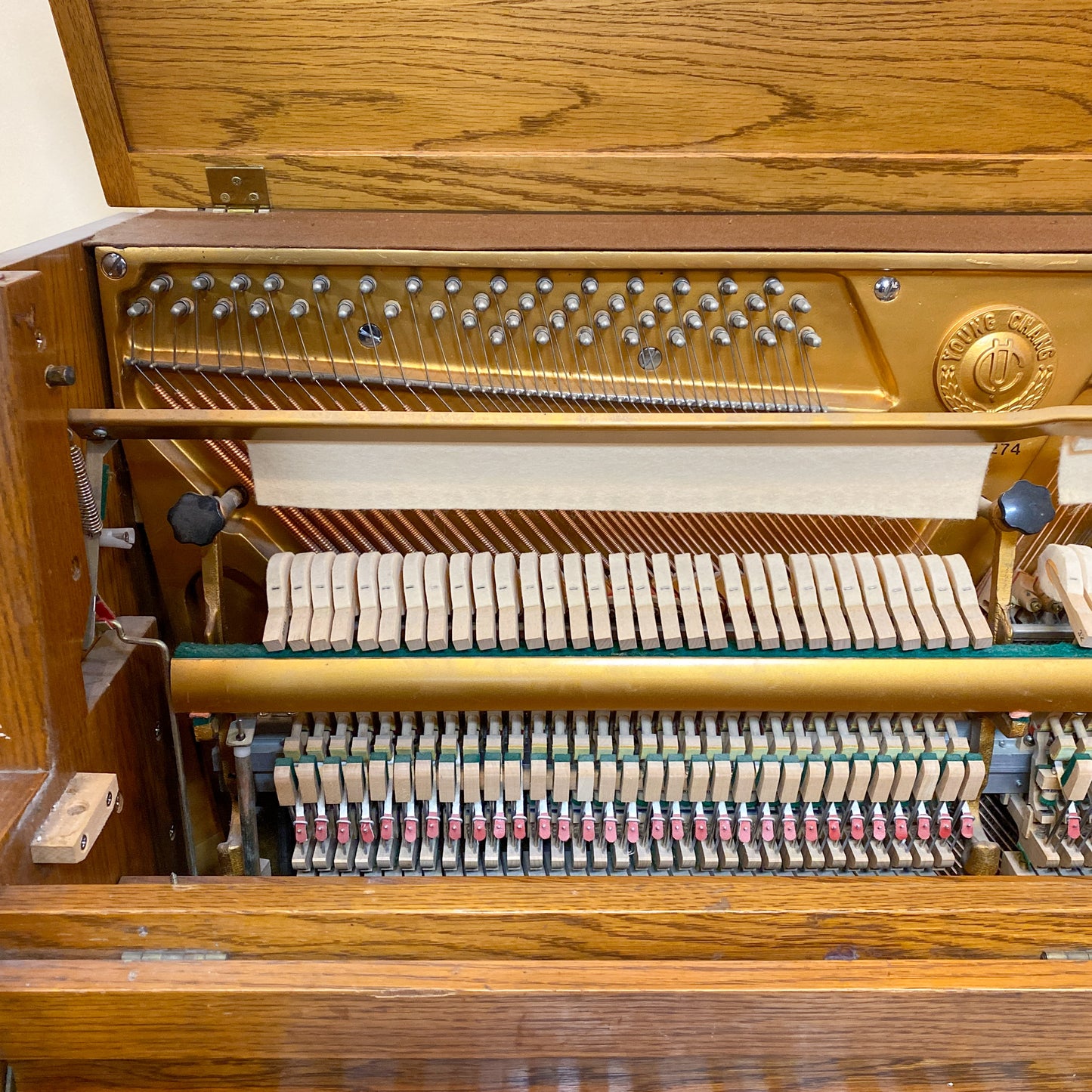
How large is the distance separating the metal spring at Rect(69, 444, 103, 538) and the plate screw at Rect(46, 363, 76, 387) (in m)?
0.09

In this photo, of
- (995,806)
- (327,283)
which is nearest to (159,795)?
(327,283)

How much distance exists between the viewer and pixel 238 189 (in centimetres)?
155

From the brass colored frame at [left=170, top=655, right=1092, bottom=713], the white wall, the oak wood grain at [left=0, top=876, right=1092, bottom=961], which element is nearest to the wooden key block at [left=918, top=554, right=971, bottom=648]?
the brass colored frame at [left=170, top=655, right=1092, bottom=713]

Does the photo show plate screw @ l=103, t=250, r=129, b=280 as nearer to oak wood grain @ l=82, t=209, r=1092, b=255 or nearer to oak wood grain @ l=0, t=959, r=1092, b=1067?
oak wood grain @ l=82, t=209, r=1092, b=255

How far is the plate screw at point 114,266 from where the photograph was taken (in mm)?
1491

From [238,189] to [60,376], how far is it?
44 cm

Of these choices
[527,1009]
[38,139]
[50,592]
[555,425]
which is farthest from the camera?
[38,139]

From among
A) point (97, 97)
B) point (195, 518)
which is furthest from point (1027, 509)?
point (97, 97)

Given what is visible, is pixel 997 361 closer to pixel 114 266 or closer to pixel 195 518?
pixel 195 518

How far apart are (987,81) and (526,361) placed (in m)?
0.80

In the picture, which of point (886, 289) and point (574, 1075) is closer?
point (574, 1075)

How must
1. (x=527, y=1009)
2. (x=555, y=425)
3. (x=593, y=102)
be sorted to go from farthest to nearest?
(x=593, y=102)
(x=555, y=425)
(x=527, y=1009)

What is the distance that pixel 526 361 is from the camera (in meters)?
1.59

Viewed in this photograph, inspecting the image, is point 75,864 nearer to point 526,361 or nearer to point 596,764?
point 596,764
